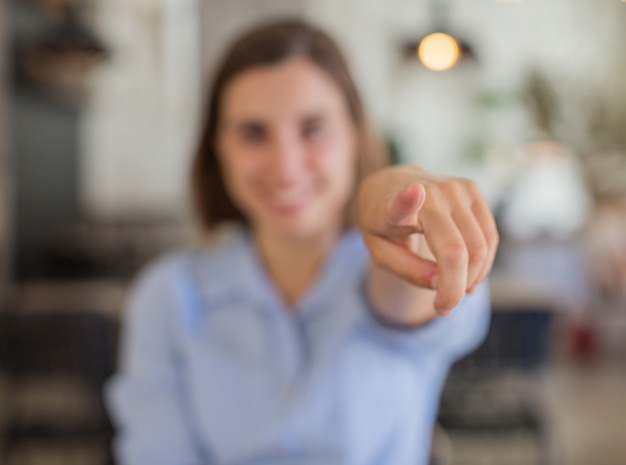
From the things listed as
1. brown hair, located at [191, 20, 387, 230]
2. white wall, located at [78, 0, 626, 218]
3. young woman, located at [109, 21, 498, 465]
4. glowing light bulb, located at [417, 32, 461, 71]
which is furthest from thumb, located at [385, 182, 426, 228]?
white wall, located at [78, 0, 626, 218]

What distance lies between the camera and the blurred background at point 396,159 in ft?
6.06

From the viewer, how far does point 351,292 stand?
2.19 feet

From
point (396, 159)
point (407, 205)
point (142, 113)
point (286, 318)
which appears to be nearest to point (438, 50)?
point (407, 205)

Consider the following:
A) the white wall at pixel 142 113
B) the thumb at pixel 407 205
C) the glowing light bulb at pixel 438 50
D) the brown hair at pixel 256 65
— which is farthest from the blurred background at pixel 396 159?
the thumb at pixel 407 205

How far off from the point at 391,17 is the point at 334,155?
4.15 metres

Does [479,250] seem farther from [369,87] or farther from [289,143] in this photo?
[369,87]

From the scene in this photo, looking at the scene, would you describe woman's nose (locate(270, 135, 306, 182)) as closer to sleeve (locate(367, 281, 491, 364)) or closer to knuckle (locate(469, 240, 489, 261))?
sleeve (locate(367, 281, 491, 364))

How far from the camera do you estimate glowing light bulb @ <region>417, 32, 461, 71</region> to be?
321mm

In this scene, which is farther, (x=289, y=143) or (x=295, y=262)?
(x=295, y=262)

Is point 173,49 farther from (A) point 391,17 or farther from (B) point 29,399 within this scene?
(B) point 29,399

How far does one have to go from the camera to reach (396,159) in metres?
3.03

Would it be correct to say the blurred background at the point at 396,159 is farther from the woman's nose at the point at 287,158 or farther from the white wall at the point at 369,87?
the woman's nose at the point at 287,158

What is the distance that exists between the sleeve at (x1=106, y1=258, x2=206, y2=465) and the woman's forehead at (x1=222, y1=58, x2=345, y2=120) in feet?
0.68

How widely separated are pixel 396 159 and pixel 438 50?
8.86ft
